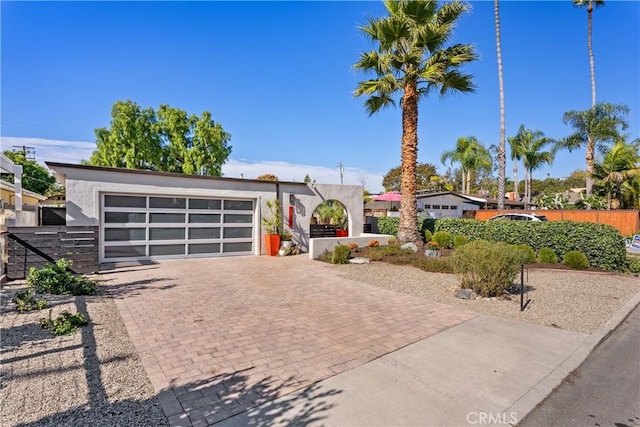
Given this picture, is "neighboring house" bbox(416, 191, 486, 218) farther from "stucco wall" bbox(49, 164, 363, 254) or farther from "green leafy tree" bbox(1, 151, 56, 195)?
"green leafy tree" bbox(1, 151, 56, 195)

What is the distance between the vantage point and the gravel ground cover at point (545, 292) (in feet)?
18.7

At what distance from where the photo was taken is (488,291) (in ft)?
22.3

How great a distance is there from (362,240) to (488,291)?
6936 millimetres

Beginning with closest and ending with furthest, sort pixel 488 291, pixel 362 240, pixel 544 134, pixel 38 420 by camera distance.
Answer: pixel 38 420, pixel 488 291, pixel 362 240, pixel 544 134

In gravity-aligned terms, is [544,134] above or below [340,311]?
above

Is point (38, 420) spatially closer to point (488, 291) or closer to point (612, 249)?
point (488, 291)

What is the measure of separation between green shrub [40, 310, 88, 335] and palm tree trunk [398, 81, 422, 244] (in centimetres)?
1034

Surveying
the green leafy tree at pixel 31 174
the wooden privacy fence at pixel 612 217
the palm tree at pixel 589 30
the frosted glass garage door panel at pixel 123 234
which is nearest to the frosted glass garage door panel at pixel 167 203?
the frosted glass garage door panel at pixel 123 234

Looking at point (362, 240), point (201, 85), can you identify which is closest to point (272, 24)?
point (201, 85)

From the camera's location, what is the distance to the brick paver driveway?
323 cm

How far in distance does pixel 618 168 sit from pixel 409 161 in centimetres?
1931

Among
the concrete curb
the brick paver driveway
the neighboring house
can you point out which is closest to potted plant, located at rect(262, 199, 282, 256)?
the brick paver driveway

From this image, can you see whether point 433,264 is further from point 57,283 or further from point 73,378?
point 57,283

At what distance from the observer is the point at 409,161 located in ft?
41.0
